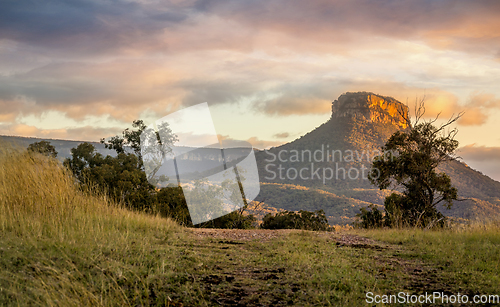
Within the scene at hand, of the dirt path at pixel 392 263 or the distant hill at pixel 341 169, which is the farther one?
the distant hill at pixel 341 169

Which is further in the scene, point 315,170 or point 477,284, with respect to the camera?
point 315,170

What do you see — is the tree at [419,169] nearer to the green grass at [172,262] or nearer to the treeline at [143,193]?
the treeline at [143,193]

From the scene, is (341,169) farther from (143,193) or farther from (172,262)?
(172,262)

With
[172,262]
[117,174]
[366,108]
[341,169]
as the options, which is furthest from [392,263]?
[366,108]

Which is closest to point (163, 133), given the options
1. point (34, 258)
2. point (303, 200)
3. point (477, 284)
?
point (34, 258)

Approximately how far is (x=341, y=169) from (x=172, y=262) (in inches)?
2907

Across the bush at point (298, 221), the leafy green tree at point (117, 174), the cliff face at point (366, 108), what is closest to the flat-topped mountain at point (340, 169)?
the cliff face at point (366, 108)

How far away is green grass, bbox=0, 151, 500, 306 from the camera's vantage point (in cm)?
400

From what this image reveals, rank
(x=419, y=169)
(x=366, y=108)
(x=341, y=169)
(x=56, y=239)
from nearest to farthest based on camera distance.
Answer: (x=56, y=239)
(x=419, y=169)
(x=341, y=169)
(x=366, y=108)

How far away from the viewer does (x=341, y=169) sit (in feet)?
249

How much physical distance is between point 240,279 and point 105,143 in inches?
854

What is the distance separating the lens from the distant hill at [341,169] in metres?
56.6

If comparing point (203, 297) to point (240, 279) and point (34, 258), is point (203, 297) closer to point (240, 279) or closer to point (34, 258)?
point (240, 279)

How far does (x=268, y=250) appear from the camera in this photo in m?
6.86
